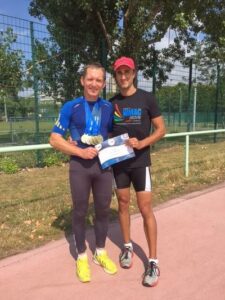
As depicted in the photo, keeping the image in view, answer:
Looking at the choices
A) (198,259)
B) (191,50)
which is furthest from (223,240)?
(191,50)

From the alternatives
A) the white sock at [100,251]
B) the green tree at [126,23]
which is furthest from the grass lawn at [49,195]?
the green tree at [126,23]

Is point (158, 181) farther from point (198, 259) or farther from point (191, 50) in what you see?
point (191, 50)

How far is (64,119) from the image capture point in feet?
12.1

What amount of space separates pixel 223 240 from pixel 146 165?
1.52 m

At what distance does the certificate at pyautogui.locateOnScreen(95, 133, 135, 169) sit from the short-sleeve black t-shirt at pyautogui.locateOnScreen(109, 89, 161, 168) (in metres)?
0.12

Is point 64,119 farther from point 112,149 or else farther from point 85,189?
point 85,189

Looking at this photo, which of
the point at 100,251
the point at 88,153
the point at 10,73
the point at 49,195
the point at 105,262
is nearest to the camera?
the point at 88,153

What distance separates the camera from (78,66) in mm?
10695

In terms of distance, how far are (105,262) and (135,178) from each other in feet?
2.72

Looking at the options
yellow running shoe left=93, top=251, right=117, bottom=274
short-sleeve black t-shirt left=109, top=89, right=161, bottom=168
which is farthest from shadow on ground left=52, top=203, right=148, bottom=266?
short-sleeve black t-shirt left=109, top=89, right=161, bottom=168

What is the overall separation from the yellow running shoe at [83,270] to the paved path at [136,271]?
0.05 metres

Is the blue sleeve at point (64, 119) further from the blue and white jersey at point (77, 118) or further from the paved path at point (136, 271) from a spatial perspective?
the paved path at point (136, 271)

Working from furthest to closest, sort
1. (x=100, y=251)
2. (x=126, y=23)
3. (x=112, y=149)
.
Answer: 1. (x=126, y=23)
2. (x=100, y=251)
3. (x=112, y=149)

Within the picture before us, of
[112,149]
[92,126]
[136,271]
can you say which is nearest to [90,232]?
[136,271]
